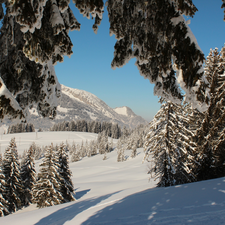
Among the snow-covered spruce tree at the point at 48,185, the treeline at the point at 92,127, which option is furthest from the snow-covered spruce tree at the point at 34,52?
the treeline at the point at 92,127

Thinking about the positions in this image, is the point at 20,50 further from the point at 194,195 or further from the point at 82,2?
the point at 194,195

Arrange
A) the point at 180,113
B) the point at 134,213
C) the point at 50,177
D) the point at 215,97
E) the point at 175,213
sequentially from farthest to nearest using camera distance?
the point at 50,177 → the point at 180,113 → the point at 215,97 → the point at 134,213 → the point at 175,213

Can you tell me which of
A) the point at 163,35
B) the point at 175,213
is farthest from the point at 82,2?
the point at 175,213

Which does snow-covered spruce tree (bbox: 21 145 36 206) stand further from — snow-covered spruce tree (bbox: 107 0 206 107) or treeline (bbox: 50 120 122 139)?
treeline (bbox: 50 120 122 139)

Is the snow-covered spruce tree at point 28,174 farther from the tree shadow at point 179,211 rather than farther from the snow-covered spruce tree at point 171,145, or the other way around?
the tree shadow at point 179,211

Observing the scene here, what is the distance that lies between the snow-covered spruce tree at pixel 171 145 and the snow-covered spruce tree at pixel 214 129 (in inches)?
29.6

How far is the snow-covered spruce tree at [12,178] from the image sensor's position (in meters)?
18.8

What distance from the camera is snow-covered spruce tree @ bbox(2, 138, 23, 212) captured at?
61.8 ft

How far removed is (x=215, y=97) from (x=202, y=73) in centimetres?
989

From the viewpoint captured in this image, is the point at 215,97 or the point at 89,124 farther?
the point at 89,124

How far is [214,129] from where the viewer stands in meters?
10.7

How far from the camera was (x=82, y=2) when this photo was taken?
255cm

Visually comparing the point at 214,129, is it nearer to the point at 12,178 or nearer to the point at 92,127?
the point at 12,178

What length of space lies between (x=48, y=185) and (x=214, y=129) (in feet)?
56.2
